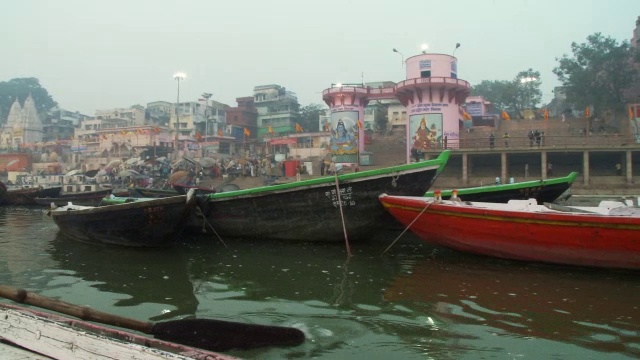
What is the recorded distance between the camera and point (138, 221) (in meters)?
8.87

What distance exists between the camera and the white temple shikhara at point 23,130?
60.9 meters

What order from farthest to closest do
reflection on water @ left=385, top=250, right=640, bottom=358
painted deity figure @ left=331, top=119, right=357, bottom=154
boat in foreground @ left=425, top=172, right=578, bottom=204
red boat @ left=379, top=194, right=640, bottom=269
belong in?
painted deity figure @ left=331, top=119, right=357, bottom=154
boat in foreground @ left=425, top=172, right=578, bottom=204
red boat @ left=379, top=194, right=640, bottom=269
reflection on water @ left=385, top=250, right=640, bottom=358

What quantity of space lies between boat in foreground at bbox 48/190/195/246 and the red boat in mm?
4062

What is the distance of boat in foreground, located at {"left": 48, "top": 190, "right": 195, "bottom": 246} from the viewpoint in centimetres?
868

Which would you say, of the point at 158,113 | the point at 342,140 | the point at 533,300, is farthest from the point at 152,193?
the point at 158,113

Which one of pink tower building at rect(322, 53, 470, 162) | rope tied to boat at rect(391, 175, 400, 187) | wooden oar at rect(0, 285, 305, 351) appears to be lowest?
wooden oar at rect(0, 285, 305, 351)

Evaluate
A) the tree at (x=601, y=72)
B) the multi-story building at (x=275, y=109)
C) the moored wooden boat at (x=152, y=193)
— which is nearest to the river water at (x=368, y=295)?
the moored wooden boat at (x=152, y=193)

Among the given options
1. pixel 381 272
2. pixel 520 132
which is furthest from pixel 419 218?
pixel 520 132

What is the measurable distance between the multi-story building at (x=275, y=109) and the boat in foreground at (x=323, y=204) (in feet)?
146

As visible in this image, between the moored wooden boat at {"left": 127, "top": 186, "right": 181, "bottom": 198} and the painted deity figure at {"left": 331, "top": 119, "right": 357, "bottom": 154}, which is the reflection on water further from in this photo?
the painted deity figure at {"left": 331, "top": 119, "right": 357, "bottom": 154}

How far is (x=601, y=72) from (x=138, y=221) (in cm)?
3984

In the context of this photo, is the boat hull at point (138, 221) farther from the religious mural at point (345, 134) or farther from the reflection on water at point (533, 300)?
the religious mural at point (345, 134)

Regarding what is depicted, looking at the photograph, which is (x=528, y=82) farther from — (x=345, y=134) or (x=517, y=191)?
(x=517, y=191)

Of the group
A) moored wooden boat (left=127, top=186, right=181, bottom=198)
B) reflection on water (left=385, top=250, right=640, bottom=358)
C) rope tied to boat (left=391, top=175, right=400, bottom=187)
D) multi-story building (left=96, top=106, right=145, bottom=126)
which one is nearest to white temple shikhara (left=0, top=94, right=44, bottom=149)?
multi-story building (left=96, top=106, right=145, bottom=126)
